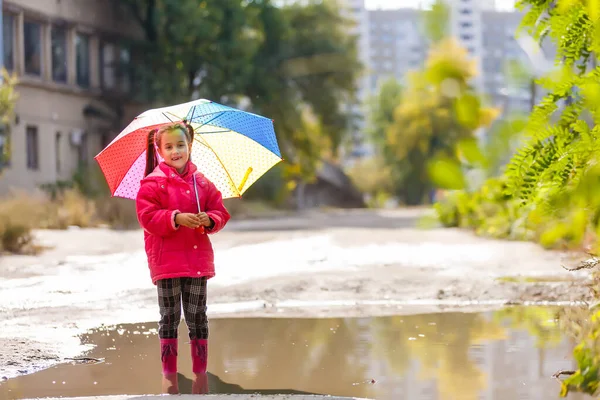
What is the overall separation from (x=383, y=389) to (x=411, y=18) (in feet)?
13.0

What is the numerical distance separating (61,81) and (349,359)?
28.4 m

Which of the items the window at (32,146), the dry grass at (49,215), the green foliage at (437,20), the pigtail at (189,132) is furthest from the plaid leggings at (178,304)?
the window at (32,146)

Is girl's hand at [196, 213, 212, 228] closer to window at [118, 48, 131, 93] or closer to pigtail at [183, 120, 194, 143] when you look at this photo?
pigtail at [183, 120, 194, 143]

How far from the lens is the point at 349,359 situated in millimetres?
6566

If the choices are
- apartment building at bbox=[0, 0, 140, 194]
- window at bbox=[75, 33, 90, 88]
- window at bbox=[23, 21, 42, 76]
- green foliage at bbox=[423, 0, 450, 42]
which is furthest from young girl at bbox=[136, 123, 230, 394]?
window at bbox=[75, 33, 90, 88]

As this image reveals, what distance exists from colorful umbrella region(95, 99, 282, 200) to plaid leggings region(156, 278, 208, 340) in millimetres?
846

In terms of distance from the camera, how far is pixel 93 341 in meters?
7.46

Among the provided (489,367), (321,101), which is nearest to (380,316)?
(489,367)

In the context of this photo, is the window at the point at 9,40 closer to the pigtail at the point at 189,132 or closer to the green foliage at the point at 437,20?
the pigtail at the point at 189,132

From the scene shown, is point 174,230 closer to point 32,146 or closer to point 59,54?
point 32,146

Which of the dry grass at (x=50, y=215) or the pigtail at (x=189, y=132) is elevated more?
the pigtail at (x=189, y=132)

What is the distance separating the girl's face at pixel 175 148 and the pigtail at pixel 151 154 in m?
0.36

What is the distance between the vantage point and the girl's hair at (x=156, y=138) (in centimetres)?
584

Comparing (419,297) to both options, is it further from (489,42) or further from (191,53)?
(191,53)
